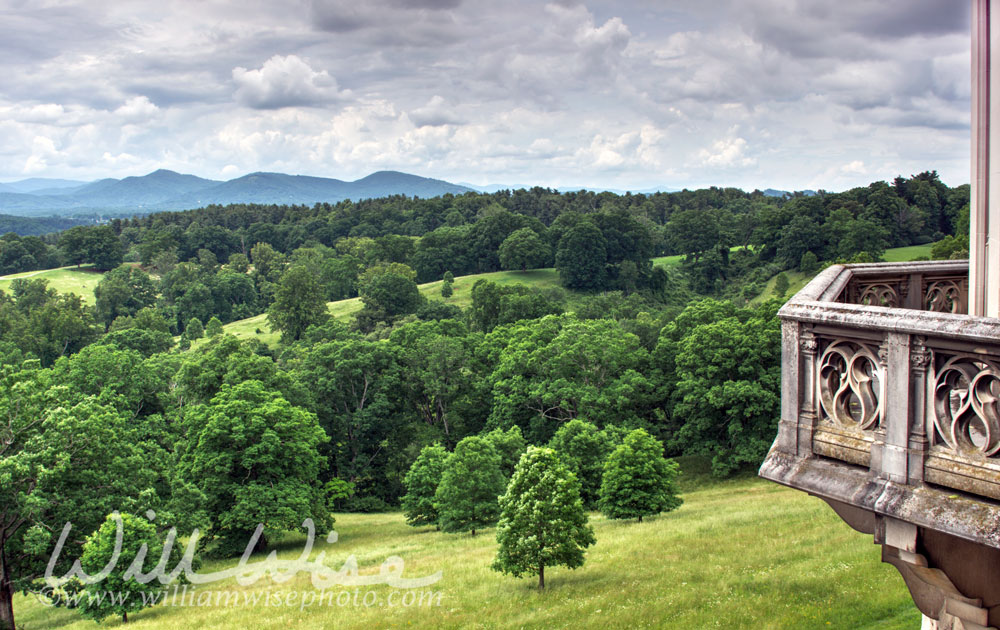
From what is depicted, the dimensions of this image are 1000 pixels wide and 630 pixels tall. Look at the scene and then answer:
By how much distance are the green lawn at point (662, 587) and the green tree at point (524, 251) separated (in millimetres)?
82981

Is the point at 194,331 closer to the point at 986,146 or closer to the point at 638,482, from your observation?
the point at 638,482

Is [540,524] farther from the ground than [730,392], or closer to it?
farther from the ground

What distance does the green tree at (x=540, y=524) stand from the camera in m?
20.2

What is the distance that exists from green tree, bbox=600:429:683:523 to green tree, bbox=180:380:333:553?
15804 millimetres

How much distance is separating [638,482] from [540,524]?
11.3 metres

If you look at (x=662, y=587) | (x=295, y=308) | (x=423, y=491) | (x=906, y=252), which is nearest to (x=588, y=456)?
(x=423, y=491)

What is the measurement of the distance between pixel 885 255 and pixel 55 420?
8953cm

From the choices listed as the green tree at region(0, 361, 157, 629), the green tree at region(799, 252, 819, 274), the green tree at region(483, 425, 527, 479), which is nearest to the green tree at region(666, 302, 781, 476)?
the green tree at region(483, 425, 527, 479)

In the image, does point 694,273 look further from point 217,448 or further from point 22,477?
point 22,477

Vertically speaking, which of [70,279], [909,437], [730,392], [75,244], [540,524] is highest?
[75,244]

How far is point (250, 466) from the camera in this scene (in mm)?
35375

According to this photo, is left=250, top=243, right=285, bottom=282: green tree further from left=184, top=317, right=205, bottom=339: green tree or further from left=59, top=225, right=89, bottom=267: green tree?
left=184, top=317, right=205, bottom=339: green tree

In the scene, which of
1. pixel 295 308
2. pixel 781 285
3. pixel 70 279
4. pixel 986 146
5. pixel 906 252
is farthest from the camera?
pixel 70 279

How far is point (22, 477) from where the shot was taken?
79.0 ft
